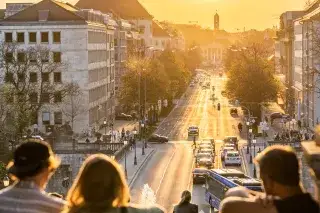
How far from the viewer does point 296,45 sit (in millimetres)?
111250

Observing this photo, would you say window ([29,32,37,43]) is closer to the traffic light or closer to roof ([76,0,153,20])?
the traffic light

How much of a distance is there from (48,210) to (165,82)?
101811mm

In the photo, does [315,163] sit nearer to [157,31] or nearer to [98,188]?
[98,188]

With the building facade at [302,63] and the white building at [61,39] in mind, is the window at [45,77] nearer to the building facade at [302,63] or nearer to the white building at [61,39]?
the white building at [61,39]

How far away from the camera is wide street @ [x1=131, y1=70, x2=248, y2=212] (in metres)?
50.5

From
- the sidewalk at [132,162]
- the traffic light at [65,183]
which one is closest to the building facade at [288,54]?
the sidewalk at [132,162]

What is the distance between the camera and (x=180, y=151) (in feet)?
245

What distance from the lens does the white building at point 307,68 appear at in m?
85.8

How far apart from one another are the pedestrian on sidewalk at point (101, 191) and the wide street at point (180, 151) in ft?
119

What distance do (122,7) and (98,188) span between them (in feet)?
527

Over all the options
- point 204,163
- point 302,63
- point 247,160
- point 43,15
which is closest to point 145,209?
point 204,163

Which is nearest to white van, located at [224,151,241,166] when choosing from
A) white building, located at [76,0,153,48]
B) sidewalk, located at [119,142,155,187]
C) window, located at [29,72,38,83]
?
sidewalk, located at [119,142,155,187]

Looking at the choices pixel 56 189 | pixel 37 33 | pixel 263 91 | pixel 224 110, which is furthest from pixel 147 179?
pixel 224 110

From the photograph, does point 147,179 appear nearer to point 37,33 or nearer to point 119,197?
point 37,33
